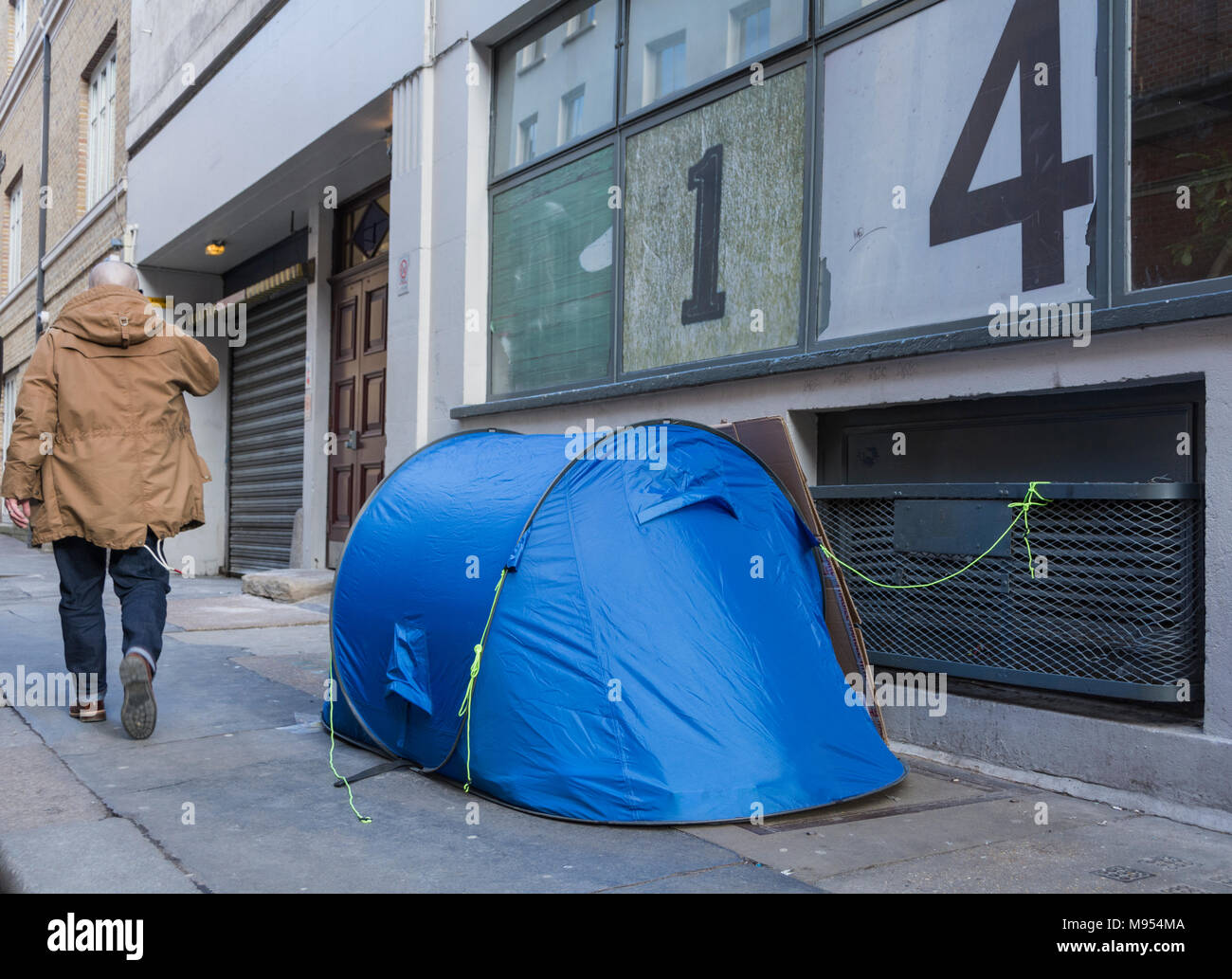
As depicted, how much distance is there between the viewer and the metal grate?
3.81 meters

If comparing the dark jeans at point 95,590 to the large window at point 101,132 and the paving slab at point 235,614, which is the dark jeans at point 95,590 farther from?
the large window at point 101,132

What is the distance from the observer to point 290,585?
30.3 feet

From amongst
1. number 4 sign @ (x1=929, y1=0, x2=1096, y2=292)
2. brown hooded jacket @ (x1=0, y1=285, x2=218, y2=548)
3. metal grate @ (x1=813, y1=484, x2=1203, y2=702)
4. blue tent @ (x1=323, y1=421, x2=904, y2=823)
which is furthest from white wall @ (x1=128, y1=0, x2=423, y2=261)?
metal grate @ (x1=813, y1=484, x2=1203, y2=702)

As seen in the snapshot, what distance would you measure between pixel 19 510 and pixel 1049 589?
4186mm

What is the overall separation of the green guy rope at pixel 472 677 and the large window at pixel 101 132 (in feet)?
46.0

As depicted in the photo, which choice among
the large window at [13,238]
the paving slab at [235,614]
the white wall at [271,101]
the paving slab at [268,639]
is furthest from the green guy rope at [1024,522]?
the large window at [13,238]

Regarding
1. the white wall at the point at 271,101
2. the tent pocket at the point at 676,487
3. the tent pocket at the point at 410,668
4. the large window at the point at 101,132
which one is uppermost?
the large window at the point at 101,132

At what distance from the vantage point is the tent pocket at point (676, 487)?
3.86 metres

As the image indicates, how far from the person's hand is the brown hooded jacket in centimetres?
3

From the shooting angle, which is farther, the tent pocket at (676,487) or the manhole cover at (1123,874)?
the tent pocket at (676,487)

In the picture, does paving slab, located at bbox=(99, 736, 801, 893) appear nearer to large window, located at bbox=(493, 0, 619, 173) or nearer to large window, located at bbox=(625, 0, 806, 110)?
large window, located at bbox=(625, 0, 806, 110)

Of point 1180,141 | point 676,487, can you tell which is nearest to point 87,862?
point 676,487

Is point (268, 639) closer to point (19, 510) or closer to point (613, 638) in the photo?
point (19, 510)
